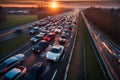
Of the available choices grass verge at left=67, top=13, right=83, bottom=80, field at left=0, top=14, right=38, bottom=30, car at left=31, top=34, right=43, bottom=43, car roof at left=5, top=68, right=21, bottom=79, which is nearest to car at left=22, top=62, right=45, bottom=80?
car roof at left=5, top=68, right=21, bottom=79

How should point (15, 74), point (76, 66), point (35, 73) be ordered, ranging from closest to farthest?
point (15, 74) < point (35, 73) < point (76, 66)

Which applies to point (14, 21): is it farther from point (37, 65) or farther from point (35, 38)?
point (37, 65)

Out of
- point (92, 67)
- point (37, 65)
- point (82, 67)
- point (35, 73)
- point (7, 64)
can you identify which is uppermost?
point (7, 64)

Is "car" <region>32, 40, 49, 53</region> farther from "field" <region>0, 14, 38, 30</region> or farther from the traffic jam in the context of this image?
"field" <region>0, 14, 38, 30</region>

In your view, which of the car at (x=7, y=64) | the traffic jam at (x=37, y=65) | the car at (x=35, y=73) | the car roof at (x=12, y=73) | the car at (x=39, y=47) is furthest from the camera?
the car at (x=39, y=47)

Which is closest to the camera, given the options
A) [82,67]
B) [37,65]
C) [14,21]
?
[37,65]

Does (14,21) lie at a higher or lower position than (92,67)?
higher

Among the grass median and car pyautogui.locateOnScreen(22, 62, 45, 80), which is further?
the grass median

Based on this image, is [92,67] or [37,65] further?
[92,67]

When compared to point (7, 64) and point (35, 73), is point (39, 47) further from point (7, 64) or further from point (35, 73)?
point (35, 73)

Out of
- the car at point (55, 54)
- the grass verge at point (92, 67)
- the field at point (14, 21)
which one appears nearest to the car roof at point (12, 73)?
the car at point (55, 54)

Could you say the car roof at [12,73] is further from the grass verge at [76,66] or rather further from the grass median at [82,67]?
the grass median at [82,67]

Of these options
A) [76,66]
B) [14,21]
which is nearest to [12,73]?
[76,66]
